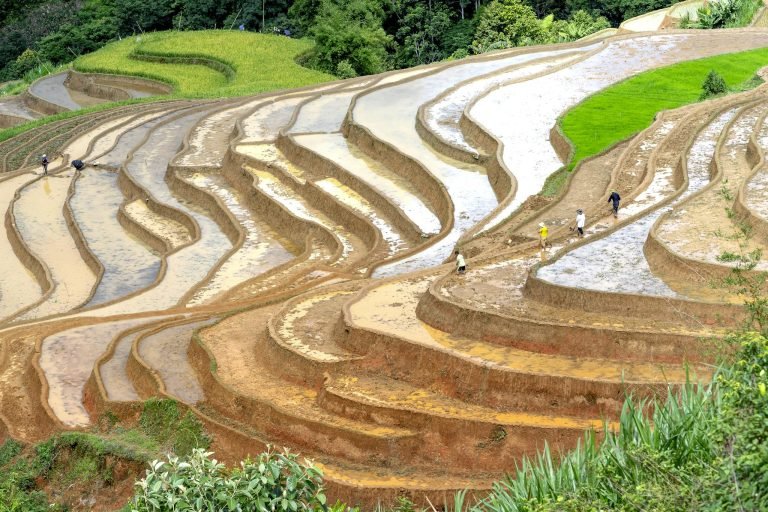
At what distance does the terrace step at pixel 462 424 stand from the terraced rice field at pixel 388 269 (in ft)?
0.12

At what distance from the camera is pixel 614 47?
151ft

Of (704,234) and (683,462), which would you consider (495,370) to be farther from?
(683,462)

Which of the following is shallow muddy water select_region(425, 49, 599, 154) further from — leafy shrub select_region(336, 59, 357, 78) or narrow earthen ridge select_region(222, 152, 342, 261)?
leafy shrub select_region(336, 59, 357, 78)

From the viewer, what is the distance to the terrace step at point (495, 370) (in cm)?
1778

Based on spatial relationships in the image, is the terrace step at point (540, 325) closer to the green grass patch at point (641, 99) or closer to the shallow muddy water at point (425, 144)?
the shallow muddy water at point (425, 144)

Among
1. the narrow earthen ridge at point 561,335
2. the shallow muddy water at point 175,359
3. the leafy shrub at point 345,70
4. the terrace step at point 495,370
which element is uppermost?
the narrow earthen ridge at point 561,335

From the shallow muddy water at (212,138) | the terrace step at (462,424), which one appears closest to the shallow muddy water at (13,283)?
the shallow muddy water at (212,138)

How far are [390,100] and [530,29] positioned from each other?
17793mm

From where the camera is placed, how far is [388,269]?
1047 inches

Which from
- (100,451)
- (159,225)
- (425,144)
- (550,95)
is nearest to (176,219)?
(159,225)

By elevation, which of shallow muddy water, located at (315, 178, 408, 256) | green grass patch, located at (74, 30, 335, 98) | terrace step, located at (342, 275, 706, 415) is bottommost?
green grass patch, located at (74, 30, 335, 98)

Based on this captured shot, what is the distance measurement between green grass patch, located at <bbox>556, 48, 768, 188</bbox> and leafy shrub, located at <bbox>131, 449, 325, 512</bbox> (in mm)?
16475

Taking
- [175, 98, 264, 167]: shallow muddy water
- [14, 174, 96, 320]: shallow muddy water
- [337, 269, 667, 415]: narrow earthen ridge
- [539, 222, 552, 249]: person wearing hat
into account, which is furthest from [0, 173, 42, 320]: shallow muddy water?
[539, 222, 552, 249]: person wearing hat

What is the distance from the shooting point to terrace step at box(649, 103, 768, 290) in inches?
794
